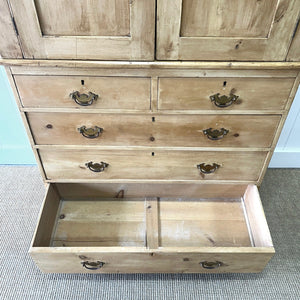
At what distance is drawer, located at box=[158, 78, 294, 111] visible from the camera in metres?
1.00

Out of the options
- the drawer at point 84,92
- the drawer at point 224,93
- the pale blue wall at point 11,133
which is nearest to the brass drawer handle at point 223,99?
the drawer at point 224,93

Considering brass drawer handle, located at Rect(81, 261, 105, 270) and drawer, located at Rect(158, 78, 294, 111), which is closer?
drawer, located at Rect(158, 78, 294, 111)

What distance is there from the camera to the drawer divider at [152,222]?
50.3 inches

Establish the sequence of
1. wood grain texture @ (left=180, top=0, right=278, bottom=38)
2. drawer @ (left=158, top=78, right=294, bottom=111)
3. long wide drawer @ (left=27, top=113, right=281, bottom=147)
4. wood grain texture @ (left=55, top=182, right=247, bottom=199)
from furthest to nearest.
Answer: wood grain texture @ (left=55, top=182, right=247, bottom=199) < long wide drawer @ (left=27, top=113, right=281, bottom=147) < drawer @ (left=158, top=78, right=294, bottom=111) < wood grain texture @ (left=180, top=0, right=278, bottom=38)

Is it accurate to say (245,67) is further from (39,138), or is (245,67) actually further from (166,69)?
(39,138)

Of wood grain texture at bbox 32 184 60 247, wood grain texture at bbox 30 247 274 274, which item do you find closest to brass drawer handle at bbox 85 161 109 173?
wood grain texture at bbox 32 184 60 247

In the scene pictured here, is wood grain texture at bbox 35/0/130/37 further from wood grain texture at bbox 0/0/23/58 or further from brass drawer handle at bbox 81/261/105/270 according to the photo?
brass drawer handle at bbox 81/261/105/270

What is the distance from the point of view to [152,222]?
1356mm

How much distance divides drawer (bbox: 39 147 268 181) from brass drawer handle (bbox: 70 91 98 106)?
246 millimetres

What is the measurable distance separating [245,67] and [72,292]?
1105 mm

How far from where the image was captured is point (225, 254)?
1.09 metres

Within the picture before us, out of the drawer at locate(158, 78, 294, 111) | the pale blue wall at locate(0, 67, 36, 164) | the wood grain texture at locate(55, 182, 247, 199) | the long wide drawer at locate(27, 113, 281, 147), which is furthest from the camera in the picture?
the pale blue wall at locate(0, 67, 36, 164)

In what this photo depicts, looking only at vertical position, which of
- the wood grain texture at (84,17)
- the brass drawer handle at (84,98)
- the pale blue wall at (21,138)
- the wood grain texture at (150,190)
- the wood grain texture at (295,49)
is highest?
the pale blue wall at (21,138)

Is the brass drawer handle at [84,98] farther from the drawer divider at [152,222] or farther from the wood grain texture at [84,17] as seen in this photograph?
the drawer divider at [152,222]
